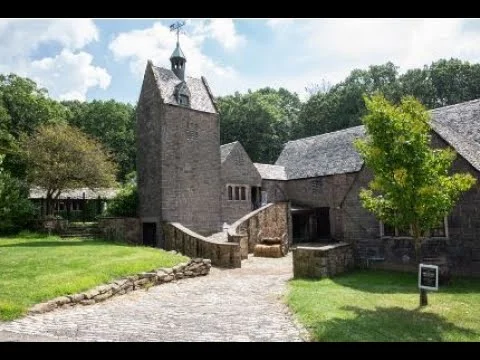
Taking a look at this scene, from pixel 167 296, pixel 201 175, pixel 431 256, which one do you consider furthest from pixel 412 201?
pixel 201 175

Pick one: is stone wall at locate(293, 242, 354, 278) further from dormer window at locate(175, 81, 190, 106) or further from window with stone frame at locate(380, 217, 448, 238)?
dormer window at locate(175, 81, 190, 106)

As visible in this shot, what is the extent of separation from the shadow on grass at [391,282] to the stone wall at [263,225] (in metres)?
8.13

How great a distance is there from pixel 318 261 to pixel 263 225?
1135 centimetres

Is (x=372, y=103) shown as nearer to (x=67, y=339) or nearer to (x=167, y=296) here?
(x=167, y=296)

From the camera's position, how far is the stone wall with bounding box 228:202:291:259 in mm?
24850

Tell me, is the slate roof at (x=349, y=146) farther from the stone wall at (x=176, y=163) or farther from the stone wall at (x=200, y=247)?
the stone wall at (x=200, y=247)

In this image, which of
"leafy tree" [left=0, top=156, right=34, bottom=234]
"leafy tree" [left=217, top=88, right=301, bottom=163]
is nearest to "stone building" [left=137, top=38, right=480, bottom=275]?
"leafy tree" [left=0, top=156, right=34, bottom=234]

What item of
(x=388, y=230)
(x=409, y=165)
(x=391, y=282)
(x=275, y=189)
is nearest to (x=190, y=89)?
(x=275, y=189)

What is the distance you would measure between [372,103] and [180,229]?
1492 centimetres

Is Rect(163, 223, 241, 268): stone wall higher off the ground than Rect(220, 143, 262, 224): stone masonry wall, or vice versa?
Rect(220, 143, 262, 224): stone masonry wall

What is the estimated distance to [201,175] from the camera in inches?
1102

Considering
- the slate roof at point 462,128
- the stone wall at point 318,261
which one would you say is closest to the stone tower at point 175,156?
the stone wall at point 318,261

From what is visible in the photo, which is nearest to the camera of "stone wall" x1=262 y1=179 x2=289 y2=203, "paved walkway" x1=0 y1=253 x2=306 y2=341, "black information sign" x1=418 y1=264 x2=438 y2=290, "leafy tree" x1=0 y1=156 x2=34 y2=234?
"paved walkway" x1=0 y1=253 x2=306 y2=341

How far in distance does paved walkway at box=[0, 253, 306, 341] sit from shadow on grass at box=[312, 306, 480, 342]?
699 mm
